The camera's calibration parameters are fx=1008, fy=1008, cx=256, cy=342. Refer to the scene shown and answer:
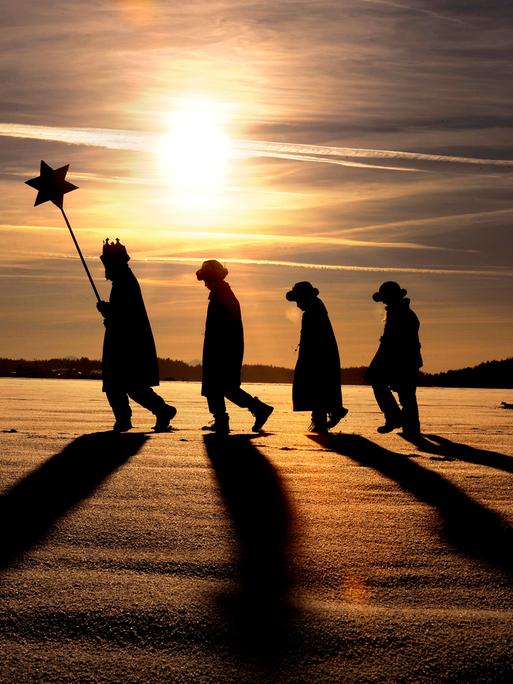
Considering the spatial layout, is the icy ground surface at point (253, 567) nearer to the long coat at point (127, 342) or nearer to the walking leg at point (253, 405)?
the long coat at point (127, 342)

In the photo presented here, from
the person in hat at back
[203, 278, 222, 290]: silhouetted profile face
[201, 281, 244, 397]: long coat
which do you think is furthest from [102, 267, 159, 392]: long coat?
[203, 278, 222, 290]: silhouetted profile face

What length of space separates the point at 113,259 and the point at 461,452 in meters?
4.49

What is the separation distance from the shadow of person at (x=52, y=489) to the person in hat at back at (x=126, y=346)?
1.60 metres

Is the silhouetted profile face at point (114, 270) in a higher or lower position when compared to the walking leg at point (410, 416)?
higher

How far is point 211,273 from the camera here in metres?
11.9

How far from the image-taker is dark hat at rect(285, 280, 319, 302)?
12242mm

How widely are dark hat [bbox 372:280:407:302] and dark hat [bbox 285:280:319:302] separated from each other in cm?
107

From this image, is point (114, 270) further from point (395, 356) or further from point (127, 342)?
point (395, 356)

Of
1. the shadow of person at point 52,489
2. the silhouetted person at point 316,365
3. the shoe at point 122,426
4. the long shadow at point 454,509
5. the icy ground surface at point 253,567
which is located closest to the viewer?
the icy ground surface at point 253,567

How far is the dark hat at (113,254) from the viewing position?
11.4 m

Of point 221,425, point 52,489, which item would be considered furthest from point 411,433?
point 52,489

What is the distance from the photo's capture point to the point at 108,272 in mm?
11445

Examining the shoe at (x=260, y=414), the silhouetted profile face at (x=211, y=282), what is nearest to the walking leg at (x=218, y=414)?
the shoe at (x=260, y=414)

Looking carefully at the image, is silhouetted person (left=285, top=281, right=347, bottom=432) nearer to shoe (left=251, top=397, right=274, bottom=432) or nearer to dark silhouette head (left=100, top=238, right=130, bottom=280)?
shoe (left=251, top=397, right=274, bottom=432)
